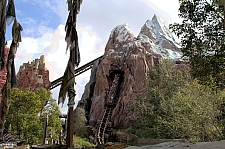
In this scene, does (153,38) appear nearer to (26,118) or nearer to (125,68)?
(125,68)

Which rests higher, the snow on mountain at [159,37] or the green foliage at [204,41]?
the snow on mountain at [159,37]

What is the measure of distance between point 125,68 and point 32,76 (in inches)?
335

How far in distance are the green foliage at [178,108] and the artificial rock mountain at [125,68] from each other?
2322 millimetres

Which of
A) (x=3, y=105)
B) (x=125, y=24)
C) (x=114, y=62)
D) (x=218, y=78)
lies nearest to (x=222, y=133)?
(x=218, y=78)

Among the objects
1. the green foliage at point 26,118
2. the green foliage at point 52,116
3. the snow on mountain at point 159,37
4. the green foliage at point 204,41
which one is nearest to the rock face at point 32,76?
the snow on mountain at point 159,37

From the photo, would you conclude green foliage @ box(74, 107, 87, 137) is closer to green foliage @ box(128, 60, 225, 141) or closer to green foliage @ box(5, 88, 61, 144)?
green foliage @ box(128, 60, 225, 141)

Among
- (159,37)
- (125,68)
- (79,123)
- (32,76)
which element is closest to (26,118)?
(79,123)

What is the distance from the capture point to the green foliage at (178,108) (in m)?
7.87

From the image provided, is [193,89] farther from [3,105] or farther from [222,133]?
[3,105]

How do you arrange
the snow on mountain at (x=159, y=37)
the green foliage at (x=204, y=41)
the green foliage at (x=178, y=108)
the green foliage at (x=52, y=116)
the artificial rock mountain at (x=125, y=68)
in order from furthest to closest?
the snow on mountain at (x=159, y=37), the artificial rock mountain at (x=125, y=68), the green foliage at (x=52, y=116), the green foliage at (x=178, y=108), the green foliage at (x=204, y=41)

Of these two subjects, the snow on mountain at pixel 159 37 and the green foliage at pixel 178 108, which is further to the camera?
the snow on mountain at pixel 159 37

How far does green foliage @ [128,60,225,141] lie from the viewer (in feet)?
25.8

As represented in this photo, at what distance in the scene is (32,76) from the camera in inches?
868

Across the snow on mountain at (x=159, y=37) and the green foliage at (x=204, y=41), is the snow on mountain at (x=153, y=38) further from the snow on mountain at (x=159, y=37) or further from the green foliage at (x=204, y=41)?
the green foliage at (x=204, y=41)
